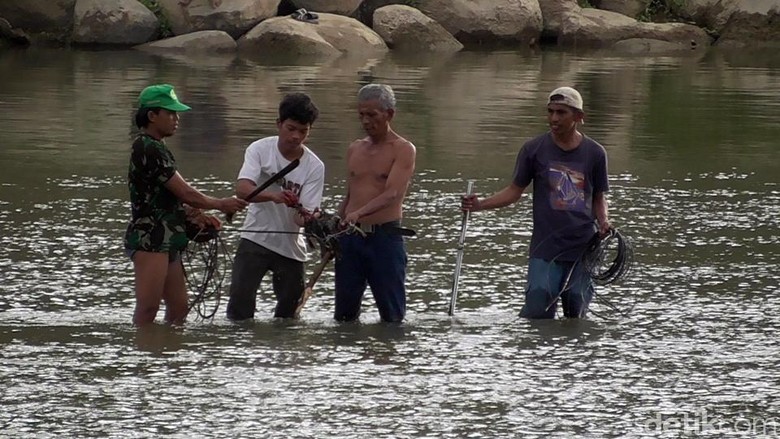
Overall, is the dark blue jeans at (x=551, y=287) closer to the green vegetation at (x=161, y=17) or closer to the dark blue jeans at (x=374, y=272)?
the dark blue jeans at (x=374, y=272)

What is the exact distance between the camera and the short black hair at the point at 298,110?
841 cm

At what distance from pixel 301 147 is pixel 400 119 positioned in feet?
38.5

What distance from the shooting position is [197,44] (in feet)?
112

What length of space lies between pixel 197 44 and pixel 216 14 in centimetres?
156

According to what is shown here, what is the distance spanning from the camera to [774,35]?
39.6m

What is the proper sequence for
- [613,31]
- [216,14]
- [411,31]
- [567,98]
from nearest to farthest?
[567,98], [216,14], [411,31], [613,31]

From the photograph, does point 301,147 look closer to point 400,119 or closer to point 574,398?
point 574,398

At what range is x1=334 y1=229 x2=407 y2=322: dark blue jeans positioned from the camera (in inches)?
341

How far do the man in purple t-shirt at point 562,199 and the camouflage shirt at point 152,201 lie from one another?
2.09 meters

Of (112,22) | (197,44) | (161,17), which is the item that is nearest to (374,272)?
(197,44)

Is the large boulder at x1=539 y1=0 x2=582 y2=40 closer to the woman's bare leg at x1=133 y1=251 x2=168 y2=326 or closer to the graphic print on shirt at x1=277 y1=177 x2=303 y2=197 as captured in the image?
the graphic print on shirt at x1=277 y1=177 x2=303 y2=197

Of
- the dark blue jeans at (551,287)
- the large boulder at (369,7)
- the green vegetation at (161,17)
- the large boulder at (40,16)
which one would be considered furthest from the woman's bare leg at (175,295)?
the large boulder at (369,7)

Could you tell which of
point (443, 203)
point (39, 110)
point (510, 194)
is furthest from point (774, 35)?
point (510, 194)

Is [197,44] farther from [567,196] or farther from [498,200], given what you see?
[567,196]
